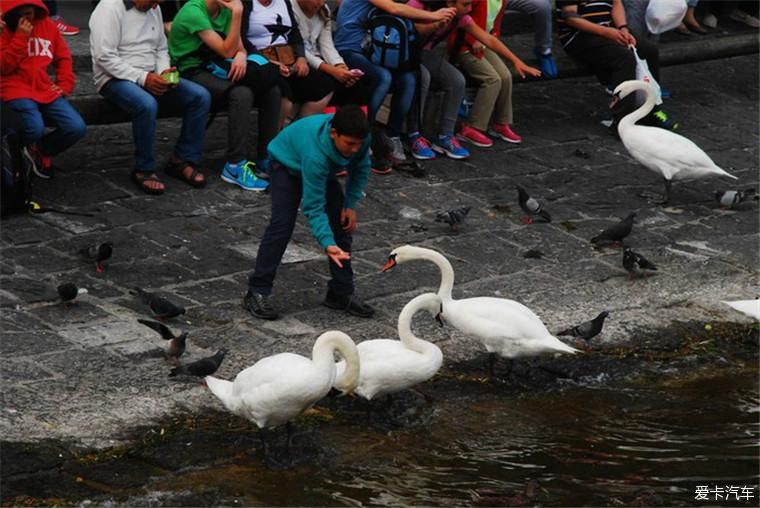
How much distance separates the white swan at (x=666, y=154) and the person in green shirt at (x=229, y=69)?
8.69ft

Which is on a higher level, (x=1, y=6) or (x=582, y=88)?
(x=1, y=6)

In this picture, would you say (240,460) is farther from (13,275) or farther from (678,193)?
(678,193)

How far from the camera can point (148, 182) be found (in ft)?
30.7

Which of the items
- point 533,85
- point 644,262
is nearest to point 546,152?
point 533,85

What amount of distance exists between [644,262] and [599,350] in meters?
1.09

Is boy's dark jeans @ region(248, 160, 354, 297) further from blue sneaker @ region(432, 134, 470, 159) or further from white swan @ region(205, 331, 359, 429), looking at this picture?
blue sneaker @ region(432, 134, 470, 159)

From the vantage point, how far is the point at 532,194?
33.6 feet

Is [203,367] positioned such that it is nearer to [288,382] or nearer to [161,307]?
[288,382]

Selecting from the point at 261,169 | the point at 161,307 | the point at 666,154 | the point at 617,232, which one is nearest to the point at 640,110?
the point at 666,154

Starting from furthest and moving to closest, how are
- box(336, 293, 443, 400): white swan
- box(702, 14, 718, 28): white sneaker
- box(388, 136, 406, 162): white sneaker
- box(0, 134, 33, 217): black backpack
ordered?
box(702, 14, 718, 28): white sneaker
box(388, 136, 406, 162): white sneaker
box(0, 134, 33, 217): black backpack
box(336, 293, 443, 400): white swan

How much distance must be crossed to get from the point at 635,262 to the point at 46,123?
379cm

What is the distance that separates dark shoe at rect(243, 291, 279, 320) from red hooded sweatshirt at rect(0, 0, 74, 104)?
2.08 m

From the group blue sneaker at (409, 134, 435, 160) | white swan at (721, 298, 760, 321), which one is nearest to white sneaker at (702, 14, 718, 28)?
blue sneaker at (409, 134, 435, 160)

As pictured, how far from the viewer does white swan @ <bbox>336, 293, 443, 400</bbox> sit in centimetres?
661
